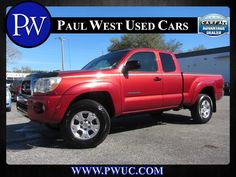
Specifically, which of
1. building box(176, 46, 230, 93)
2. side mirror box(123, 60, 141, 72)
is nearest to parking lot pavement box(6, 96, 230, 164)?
A: side mirror box(123, 60, 141, 72)

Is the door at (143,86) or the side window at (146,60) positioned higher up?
the side window at (146,60)

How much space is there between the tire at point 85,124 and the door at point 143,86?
0.63 meters

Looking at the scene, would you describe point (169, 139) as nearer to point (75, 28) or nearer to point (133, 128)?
point (133, 128)

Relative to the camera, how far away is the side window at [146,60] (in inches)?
197

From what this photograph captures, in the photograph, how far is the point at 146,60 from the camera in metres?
5.20

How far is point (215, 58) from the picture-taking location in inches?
1010

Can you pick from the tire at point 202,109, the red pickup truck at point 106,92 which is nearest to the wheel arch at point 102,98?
the red pickup truck at point 106,92

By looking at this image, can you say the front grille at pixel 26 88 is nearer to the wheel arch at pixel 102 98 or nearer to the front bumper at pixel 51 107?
the front bumper at pixel 51 107

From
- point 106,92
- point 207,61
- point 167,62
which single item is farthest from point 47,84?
point 207,61

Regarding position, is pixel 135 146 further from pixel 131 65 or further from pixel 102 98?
pixel 131 65

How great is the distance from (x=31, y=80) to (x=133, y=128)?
2484mm

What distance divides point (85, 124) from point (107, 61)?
1512mm

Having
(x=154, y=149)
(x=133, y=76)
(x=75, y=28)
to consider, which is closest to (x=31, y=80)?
(x=75, y=28)

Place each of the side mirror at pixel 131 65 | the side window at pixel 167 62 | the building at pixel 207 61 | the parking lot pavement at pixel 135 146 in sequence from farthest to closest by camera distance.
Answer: the building at pixel 207 61 < the side window at pixel 167 62 < the side mirror at pixel 131 65 < the parking lot pavement at pixel 135 146
